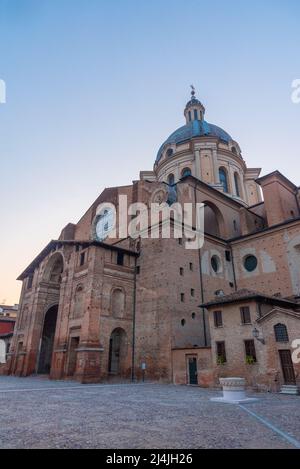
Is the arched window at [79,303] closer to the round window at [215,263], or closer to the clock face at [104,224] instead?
the clock face at [104,224]

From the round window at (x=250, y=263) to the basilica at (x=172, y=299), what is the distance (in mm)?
92

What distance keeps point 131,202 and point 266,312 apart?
53.5 ft

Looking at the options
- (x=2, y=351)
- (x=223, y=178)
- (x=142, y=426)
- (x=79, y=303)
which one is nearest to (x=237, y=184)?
(x=223, y=178)

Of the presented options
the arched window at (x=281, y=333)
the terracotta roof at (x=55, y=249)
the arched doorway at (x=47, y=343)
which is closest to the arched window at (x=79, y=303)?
the terracotta roof at (x=55, y=249)

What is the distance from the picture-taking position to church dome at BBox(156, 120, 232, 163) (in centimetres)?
4022

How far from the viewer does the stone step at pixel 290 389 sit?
14.3m

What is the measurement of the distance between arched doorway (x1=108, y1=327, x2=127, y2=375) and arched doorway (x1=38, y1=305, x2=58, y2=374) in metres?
7.55

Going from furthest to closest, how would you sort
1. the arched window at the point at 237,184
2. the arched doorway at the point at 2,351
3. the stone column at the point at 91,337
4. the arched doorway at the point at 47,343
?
the arched window at the point at 237,184, the arched doorway at the point at 2,351, the arched doorway at the point at 47,343, the stone column at the point at 91,337

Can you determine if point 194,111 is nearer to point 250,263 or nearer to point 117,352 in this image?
point 250,263

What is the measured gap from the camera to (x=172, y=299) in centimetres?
2194

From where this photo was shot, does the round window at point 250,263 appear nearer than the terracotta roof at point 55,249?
No

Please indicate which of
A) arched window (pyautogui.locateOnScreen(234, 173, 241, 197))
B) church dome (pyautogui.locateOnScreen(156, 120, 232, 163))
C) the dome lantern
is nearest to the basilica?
arched window (pyautogui.locateOnScreen(234, 173, 241, 197))

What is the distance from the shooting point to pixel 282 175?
29766 mm

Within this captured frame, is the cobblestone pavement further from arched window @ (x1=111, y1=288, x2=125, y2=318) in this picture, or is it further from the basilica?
arched window @ (x1=111, y1=288, x2=125, y2=318)
